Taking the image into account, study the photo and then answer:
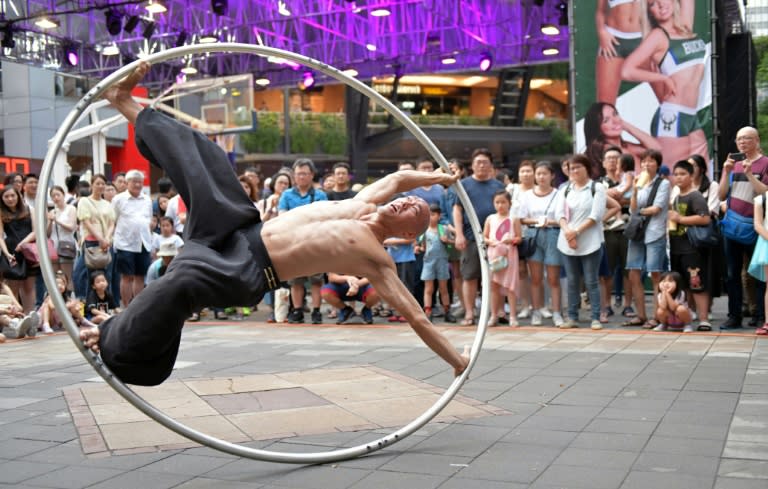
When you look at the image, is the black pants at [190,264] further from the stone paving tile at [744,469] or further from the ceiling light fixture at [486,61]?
the ceiling light fixture at [486,61]

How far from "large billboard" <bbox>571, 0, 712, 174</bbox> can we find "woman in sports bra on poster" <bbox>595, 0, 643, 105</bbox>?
15 mm

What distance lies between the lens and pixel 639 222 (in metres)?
9.12

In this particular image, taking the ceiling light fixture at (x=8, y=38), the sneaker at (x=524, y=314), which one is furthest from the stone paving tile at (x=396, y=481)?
the ceiling light fixture at (x=8, y=38)

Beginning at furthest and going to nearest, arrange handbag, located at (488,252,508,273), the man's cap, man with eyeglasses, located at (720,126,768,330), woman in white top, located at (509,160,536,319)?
1. the man's cap
2. woman in white top, located at (509,160,536,319)
3. handbag, located at (488,252,508,273)
4. man with eyeglasses, located at (720,126,768,330)

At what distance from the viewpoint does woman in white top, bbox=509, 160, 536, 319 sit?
392 inches

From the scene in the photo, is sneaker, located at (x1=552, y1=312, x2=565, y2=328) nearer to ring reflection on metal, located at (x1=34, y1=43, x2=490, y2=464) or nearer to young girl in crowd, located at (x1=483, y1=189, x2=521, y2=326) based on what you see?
young girl in crowd, located at (x1=483, y1=189, x2=521, y2=326)

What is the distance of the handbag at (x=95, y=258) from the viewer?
10.6 m

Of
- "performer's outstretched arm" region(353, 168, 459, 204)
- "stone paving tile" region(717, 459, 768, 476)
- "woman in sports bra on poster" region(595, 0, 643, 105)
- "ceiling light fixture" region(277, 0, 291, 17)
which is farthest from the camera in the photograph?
"ceiling light fixture" region(277, 0, 291, 17)

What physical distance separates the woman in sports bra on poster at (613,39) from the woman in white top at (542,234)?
3.07 metres

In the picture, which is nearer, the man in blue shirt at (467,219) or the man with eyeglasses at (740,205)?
the man with eyeglasses at (740,205)

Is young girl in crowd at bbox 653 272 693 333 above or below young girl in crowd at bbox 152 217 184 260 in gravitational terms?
below

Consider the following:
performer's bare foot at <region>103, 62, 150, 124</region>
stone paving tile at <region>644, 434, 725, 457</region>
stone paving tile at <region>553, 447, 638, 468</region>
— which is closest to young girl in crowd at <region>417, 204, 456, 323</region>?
stone paving tile at <region>644, 434, 725, 457</region>

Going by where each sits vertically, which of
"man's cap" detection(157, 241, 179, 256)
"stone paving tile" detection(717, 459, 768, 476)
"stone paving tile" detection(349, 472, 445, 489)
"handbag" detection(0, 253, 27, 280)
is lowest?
"stone paving tile" detection(349, 472, 445, 489)

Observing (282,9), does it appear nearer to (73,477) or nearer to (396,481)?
(73,477)
